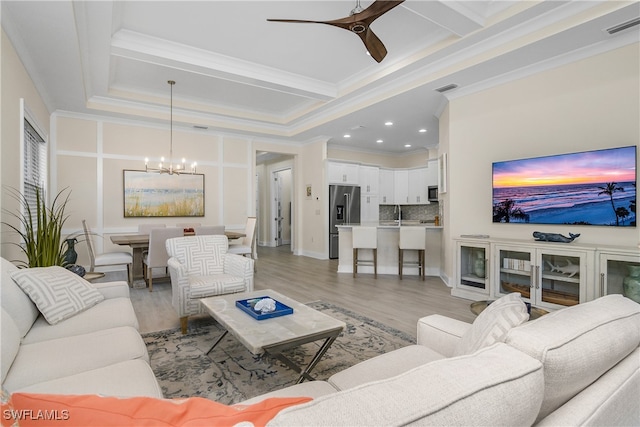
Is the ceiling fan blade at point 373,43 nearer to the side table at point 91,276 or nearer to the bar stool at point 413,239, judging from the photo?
the bar stool at point 413,239

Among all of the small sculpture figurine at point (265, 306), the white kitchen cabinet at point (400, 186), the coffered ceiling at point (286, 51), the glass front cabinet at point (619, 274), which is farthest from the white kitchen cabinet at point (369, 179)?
the small sculpture figurine at point (265, 306)

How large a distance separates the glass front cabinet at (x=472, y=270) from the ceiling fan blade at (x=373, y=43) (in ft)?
8.21

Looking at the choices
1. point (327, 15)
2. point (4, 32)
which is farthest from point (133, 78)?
point (327, 15)

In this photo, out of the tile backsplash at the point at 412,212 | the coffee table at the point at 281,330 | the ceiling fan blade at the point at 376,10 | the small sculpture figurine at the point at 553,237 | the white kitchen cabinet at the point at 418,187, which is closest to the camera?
the coffee table at the point at 281,330

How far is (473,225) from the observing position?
4.40 meters

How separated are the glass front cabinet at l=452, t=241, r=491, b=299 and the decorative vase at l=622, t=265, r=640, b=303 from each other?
3.95ft

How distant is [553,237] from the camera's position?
3426 mm

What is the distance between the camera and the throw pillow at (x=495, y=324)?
997 mm

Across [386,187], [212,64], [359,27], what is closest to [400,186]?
[386,187]

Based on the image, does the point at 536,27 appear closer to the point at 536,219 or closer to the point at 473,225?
the point at 536,219

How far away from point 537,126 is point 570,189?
82 centimetres

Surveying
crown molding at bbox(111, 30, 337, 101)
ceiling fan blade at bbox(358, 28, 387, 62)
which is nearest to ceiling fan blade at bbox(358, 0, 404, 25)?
ceiling fan blade at bbox(358, 28, 387, 62)

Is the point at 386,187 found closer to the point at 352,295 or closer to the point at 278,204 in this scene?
the point at 278,204

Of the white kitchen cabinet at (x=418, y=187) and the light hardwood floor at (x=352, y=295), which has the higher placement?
the white kitchen cabinet at (x=418, y=187)
